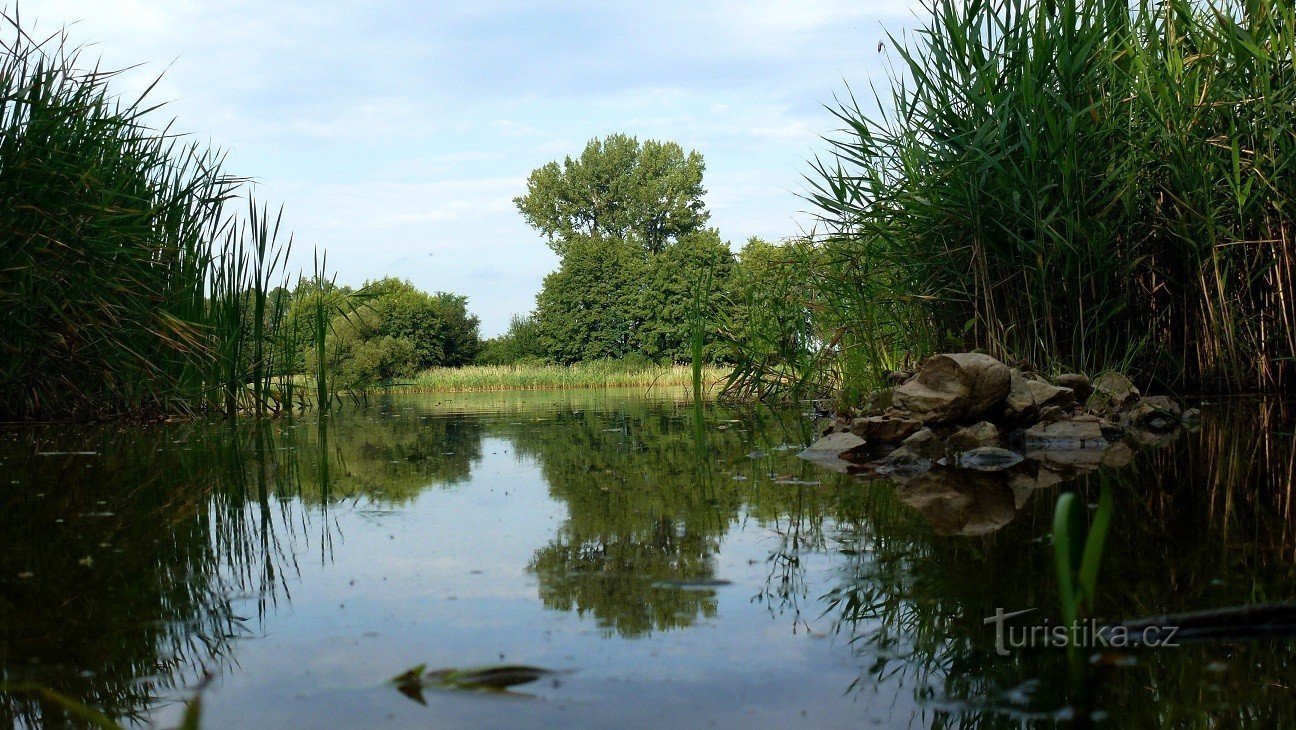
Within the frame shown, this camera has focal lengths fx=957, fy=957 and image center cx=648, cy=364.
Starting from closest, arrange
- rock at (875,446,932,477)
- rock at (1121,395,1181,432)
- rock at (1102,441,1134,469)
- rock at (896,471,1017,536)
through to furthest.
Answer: rock at (896,471,1017,536)
rock at (1102,441,1134,469)
rock at (875,446,932,477)
rock at (1121,395,1181,432)

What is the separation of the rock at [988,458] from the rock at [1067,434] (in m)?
0.58

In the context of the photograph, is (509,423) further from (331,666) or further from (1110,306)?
(331,666)

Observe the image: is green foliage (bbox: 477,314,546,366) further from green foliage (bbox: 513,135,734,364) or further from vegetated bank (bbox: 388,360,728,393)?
vegetated bank (bbox: 388,360,728,393)

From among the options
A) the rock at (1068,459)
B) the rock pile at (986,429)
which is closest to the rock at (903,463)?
the rock pile at (986,429)

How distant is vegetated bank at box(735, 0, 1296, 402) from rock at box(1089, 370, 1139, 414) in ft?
1.03

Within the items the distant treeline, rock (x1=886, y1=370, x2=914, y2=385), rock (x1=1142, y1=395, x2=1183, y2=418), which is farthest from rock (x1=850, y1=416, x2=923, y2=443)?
the distant treeline

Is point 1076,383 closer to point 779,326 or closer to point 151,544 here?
point 779,326

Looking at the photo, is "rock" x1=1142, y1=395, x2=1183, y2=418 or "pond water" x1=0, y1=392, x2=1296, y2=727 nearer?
"pond water" x1=0, y1=392, x2=1296, y2=727

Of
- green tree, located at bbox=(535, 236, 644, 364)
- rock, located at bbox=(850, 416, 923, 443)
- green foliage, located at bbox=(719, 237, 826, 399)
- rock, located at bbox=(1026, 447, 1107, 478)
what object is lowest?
rock, located at bbox=(1026, 447, 1107, 478)

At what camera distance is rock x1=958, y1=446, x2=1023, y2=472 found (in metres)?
4.12

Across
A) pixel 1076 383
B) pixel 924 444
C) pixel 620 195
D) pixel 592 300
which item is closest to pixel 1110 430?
pixel 1076 383

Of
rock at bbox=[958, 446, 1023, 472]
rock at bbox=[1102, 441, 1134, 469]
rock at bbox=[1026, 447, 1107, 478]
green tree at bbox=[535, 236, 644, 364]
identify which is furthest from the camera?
green tree at bbox=[535, 236, 644, 364]

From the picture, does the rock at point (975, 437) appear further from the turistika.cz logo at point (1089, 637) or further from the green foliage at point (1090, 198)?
the turistika.cz logo at point (1089, 637)

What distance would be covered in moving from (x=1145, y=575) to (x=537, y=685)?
4.38 ft
